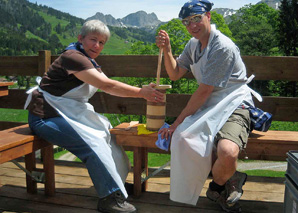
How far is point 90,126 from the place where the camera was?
277cm

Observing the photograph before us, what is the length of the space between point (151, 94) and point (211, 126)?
1.79 feet

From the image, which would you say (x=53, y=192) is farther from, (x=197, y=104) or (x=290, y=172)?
(x=290, y=172)

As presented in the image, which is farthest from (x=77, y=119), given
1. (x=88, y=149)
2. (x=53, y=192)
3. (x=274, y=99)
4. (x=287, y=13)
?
(x=287, y=13)

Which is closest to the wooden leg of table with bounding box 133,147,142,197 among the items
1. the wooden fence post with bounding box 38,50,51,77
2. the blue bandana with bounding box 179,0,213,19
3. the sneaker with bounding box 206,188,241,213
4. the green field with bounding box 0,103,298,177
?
the sneaker with bounding box 206,188,241,213

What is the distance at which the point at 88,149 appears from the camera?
261 cm

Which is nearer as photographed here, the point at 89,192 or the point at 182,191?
the point at 182,191

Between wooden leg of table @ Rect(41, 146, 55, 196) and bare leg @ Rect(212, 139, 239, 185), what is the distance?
1464 mm

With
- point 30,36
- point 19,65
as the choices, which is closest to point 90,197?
point 19,65

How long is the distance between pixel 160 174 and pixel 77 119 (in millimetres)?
1360

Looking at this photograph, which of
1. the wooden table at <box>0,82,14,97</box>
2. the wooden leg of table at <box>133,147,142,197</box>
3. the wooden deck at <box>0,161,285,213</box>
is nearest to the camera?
the wooden deck at <box>0,161,285,213</box>

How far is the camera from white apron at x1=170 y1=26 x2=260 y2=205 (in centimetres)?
250

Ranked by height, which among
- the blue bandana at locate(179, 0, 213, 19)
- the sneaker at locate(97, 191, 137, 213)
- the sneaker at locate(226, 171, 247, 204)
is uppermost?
the blue bandana at locate(179, 0, 213, 19)

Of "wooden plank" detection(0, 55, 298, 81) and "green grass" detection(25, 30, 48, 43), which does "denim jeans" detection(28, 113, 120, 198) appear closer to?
"wooden plank" detection(0, 55, 298, 81)

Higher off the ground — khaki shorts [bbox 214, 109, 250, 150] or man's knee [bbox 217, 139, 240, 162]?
khaki shorts [bbox 214, 109, 250, 150]
